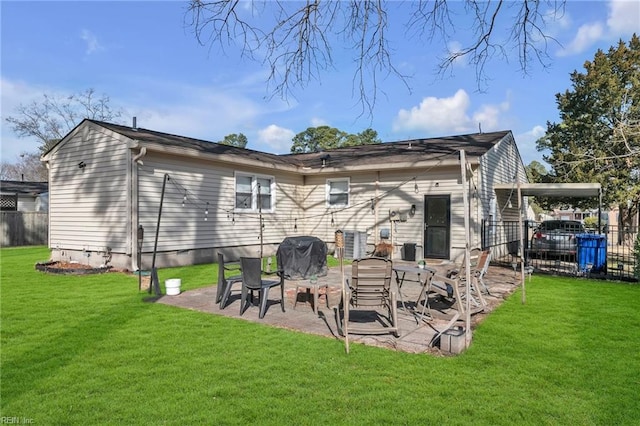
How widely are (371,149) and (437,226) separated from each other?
5417 mm

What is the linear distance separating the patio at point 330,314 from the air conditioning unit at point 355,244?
4769 millimetres

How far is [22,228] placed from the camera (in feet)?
63.3

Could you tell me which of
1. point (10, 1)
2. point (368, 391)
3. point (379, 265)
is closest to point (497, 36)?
point (379, 265)

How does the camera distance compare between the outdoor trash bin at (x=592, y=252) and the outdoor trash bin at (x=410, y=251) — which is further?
the outdoor trash bin at (x=410, y=251)

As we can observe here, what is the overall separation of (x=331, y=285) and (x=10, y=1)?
7.88m

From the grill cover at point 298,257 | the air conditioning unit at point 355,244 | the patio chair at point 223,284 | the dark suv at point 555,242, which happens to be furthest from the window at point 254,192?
the dark suv at point 555,242

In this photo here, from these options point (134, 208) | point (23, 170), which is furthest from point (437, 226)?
point (23, 170)

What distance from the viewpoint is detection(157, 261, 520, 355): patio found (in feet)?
15.8

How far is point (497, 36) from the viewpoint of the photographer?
4.36 metres

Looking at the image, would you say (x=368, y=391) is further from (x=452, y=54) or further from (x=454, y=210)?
(x=454, y=210)

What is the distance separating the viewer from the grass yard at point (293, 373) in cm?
304

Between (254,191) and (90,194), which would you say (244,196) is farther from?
(90,194)

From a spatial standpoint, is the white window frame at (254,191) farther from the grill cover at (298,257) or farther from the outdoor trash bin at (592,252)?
the outdoor trash bin at (592,252)

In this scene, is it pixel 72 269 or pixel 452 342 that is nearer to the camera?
pixel 452 342
